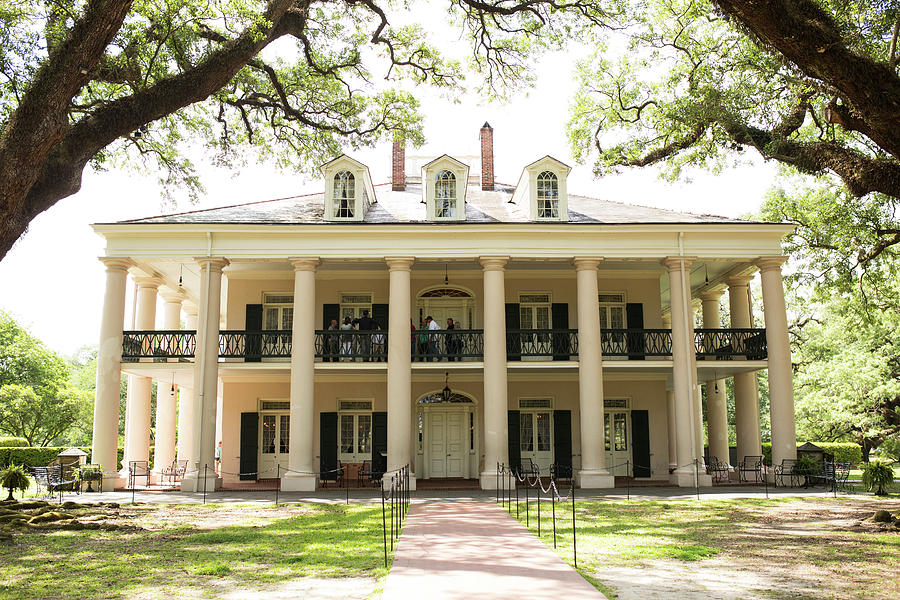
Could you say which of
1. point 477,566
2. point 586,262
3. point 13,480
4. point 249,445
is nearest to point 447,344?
point 586,262

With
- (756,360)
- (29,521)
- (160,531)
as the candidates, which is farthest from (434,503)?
(756,360)

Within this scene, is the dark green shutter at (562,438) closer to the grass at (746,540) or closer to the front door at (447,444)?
the front door at (447,444)

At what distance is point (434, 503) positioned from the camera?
1590 cm

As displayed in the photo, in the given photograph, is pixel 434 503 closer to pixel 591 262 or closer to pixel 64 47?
pixel 591 262

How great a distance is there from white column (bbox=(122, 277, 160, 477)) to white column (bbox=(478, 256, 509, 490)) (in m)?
9.57

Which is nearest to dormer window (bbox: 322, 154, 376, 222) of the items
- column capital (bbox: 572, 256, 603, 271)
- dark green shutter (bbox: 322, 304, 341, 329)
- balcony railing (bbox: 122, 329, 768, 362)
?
balcony railing (bbox: 122, 329, 768, 362)

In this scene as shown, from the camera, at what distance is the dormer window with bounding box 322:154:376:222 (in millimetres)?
20453

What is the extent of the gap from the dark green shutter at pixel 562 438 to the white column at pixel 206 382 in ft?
32.6

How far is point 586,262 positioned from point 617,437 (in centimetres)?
640

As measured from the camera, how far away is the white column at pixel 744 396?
840 inches

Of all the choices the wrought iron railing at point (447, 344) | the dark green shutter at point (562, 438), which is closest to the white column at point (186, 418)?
the wrought iron railing at point (447, 344)

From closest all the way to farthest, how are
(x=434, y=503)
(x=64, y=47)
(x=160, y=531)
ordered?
(x=64, y=47) < (x=160, y=531) < (x=434, y=503)

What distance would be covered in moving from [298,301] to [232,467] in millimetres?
6434

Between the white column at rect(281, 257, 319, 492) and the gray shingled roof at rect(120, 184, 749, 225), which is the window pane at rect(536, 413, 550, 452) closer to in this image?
the gray shingled roof at rect(120, 184, 749, 225)
